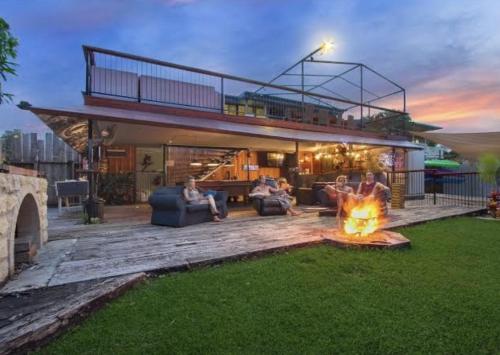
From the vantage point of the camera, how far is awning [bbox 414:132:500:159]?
9.91m

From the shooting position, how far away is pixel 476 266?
309 cm

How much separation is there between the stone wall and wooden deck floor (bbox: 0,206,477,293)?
0.20 metres

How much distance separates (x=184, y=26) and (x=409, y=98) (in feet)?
38.0

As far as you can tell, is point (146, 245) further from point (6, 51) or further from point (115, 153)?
point (115, 153)

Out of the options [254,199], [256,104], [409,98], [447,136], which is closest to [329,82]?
[256,104]

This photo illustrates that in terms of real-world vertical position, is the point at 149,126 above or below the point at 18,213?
above

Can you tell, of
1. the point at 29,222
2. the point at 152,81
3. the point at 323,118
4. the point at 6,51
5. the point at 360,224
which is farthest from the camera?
the point at 323,118

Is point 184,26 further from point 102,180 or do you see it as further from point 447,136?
point 447,136

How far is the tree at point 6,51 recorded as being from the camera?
6.36 feet

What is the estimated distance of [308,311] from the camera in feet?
6.84

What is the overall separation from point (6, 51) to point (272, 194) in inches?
230

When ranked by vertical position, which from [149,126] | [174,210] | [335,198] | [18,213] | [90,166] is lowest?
[174,210]

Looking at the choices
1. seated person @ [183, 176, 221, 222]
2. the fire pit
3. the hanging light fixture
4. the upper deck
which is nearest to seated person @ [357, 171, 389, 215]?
the fire pit

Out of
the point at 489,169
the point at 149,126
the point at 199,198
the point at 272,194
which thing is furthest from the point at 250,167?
the point at 489,169
